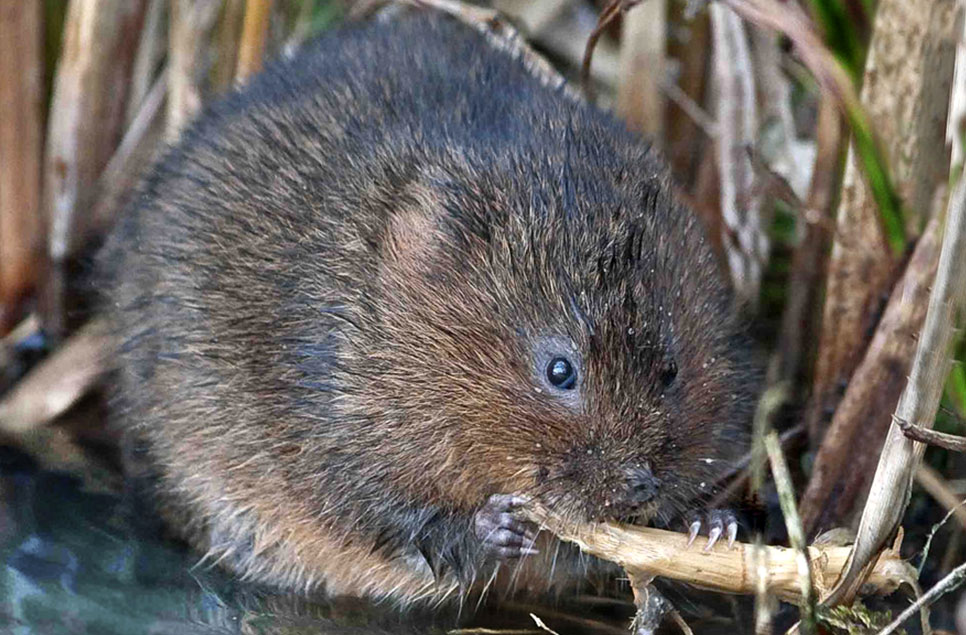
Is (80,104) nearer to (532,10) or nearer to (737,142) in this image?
(532,10)

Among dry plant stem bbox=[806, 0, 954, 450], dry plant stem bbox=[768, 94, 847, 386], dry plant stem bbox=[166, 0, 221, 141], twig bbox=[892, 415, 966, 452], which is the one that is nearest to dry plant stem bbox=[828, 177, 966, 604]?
twig bbox=[892, 415, 966, 452]

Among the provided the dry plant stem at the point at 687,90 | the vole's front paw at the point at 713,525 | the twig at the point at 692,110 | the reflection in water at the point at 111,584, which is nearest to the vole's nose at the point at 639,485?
the vole's front paw at the point at 713,525

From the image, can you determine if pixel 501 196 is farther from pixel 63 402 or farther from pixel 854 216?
pixel 63 402

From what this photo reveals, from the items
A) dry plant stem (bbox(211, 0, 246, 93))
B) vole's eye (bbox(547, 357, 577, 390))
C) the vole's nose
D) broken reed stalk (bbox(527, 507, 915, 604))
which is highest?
dry plant stem (bbox(211, 0, 246, 93))

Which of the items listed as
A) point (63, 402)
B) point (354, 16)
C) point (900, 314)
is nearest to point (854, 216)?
point (900, 314)

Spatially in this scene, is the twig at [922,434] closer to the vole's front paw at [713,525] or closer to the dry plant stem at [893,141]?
the vole's front paw at [713,525]

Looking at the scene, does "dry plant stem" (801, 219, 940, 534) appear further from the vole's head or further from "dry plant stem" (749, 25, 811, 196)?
"dry plant stem" (749, 25, 811, 196)

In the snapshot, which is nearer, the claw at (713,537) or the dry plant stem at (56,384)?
the claw at (713,537)
